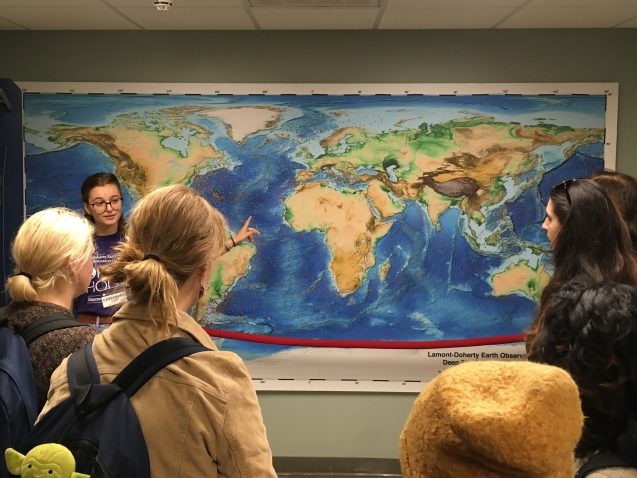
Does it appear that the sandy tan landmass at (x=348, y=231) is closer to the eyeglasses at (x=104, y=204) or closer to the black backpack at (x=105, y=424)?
the eyeglasses at (x=104, y=204)

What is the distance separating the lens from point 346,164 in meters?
3.65

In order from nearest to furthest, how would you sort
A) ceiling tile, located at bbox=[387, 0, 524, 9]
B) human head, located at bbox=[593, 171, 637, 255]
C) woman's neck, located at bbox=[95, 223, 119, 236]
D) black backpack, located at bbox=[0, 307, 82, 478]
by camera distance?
black backpack, located at bbox=[0, 307, 82, 478]
human head, located at bbox=[593, 171, 637, 255]
ceiling tile, located at bbox=[387, 0, 524, 9]
woman's neck, located at bbox=[95, 223, 119, 236]

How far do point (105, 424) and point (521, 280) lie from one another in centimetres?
302

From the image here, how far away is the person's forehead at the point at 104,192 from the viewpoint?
3.49 metres

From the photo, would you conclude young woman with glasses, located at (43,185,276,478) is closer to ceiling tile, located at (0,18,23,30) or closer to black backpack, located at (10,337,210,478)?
black backpack, located at (10,337,210,478)

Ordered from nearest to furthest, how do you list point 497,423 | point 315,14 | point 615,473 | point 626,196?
point 497,423, point 615,473, point 626,196, point 315,14

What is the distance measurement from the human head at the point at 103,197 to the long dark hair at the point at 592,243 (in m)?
2.49

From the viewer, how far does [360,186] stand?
144 inches

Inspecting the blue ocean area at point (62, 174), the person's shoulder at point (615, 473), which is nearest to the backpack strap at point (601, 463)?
the person's shoulder at point (615, 473)

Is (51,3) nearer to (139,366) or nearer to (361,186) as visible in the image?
(361,186)

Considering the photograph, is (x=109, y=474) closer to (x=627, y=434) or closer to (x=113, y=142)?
(x=627, y=434)

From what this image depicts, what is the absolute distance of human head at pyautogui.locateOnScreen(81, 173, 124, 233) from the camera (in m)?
3.48

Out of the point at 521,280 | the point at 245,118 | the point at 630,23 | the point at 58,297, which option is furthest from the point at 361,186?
the point at 58,297

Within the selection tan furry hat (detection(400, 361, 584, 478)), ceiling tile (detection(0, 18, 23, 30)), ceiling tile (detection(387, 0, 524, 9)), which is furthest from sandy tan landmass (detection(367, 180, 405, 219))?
tan furry hat (detection(400, 361, 584, 478))
